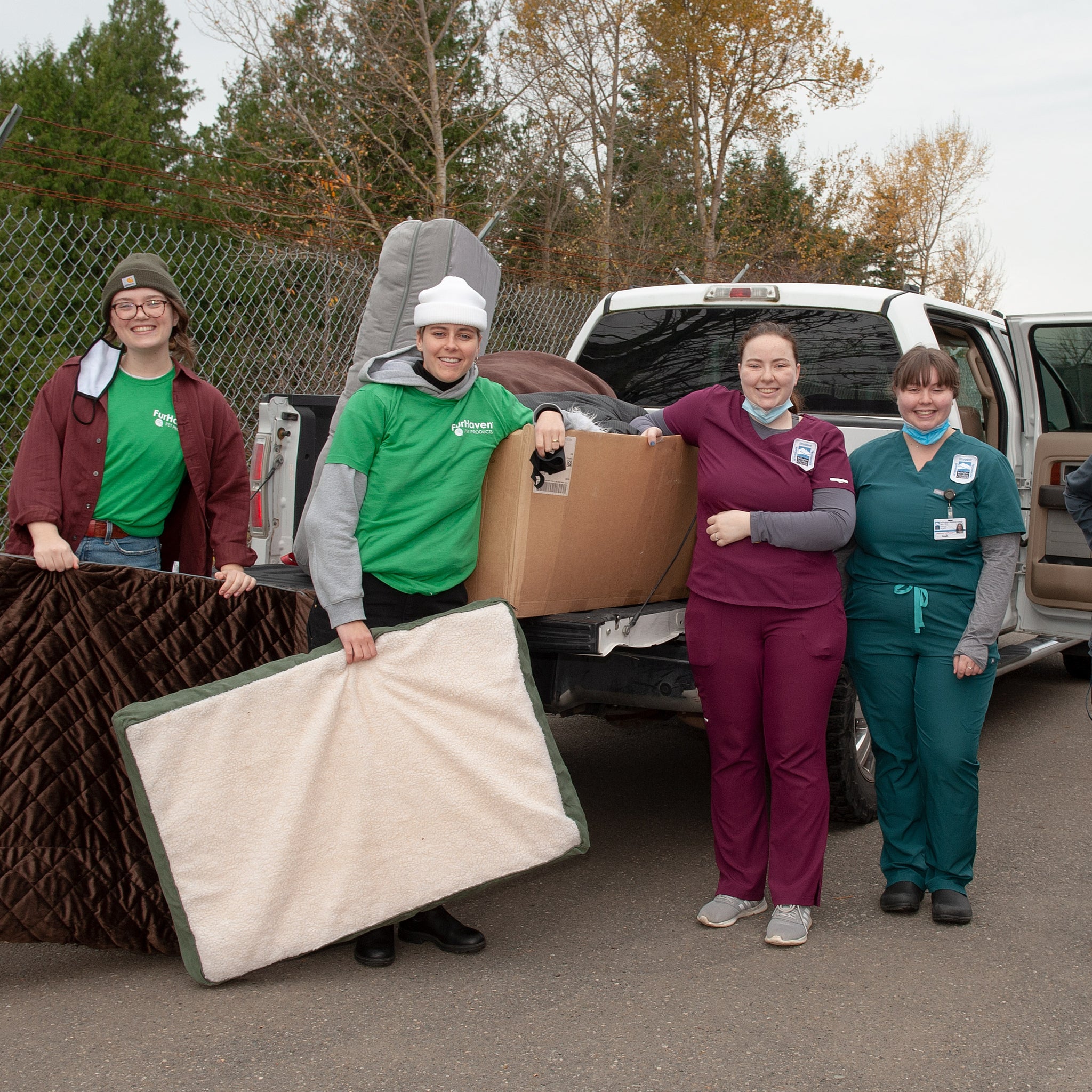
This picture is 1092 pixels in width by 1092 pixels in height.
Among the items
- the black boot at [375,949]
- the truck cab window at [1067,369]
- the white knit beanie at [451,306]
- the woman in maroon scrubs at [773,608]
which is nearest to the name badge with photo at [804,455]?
→ the woman in maroon scrubs at [773,608]

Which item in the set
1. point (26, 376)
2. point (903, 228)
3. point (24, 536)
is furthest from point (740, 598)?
point (903, 228)

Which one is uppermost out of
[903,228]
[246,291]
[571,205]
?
[903,228]

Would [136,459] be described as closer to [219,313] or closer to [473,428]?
[473,428]

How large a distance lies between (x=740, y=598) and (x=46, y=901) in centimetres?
220

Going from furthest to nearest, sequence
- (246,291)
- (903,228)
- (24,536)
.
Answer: (903,228), (246,291), (24,536)

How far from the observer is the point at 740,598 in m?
3.68

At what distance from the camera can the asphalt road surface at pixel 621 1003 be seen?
286cm

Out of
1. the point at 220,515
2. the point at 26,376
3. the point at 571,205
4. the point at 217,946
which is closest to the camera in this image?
the point at 217,946

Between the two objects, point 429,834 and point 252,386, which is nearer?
point 429,834

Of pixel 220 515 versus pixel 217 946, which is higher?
pixel 220 515

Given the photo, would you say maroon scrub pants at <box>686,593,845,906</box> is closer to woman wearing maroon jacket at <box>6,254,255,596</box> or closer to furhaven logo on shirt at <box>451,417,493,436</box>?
furhaven logo on shirt at <box>451,417,493,436</box>

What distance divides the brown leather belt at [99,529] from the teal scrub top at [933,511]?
7.96 feet

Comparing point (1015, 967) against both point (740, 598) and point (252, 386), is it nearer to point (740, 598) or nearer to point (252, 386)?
point (740, 598)

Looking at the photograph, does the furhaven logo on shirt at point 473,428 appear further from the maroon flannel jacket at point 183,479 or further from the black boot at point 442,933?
the black boot at point 442,933
